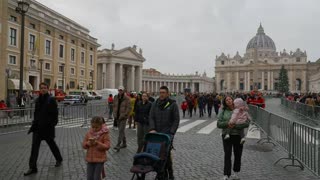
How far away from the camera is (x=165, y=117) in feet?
21.7

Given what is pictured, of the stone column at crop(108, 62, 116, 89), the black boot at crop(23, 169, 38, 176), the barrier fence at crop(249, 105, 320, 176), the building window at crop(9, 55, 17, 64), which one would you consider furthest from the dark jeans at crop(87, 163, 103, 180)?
the stone column at crop(108, 62, 116, 89)

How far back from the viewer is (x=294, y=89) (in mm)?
141000

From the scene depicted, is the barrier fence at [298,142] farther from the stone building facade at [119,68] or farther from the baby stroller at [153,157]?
the stone building facade at [119,68]

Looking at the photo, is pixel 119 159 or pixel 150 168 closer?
pixel 150 168

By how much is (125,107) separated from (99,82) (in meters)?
91.0

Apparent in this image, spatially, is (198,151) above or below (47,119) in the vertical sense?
below

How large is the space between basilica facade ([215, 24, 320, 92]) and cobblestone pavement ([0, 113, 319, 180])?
12870cm

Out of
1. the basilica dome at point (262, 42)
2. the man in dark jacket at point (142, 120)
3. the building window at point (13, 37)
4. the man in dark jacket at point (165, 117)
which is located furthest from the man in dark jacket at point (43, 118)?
the basilica dome at point (262, 42)

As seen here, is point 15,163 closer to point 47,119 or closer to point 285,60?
point 47,119

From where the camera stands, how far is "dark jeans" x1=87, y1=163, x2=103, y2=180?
18.6 ft

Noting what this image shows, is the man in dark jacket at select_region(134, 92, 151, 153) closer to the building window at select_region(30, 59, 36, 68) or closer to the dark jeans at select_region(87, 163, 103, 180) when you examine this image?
the dark jeans at select_region(87, 163, 103, 180)

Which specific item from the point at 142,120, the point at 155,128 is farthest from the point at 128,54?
the point at 155,128

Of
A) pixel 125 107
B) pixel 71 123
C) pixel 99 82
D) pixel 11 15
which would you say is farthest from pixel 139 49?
pixel 125 107

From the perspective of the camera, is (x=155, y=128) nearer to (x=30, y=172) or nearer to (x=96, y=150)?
(x=96, y=150)
